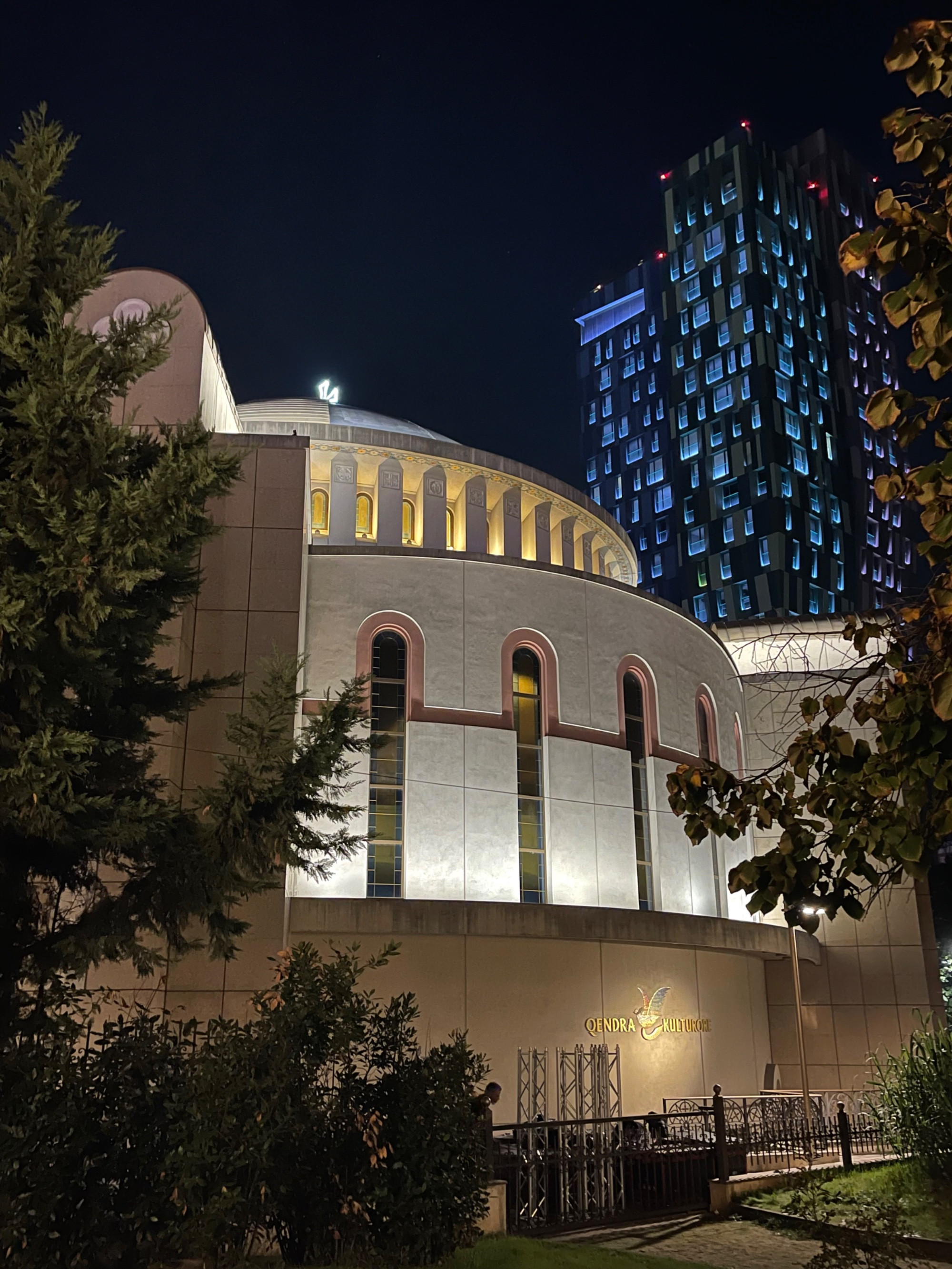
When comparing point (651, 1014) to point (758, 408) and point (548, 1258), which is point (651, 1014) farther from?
point (758, 408)

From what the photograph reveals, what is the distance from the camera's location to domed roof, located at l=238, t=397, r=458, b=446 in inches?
1173

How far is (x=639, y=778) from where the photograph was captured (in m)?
25.0

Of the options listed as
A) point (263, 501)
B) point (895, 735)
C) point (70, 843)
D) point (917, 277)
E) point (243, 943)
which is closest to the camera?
point (917, 277)

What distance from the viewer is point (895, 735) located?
443cm

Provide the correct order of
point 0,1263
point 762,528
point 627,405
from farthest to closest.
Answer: point 627,405 < point 762,528 < point 0,1263

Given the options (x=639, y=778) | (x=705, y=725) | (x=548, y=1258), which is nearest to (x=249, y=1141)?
(x=548, y=1258)

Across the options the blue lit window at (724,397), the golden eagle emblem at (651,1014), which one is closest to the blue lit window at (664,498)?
the blue lit window at (724,397)

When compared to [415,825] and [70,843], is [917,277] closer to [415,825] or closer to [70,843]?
[70,843]

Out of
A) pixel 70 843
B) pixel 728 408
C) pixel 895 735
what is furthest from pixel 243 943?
pixel 728 408

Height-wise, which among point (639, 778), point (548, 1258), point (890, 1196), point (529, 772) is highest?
point (639, 778)

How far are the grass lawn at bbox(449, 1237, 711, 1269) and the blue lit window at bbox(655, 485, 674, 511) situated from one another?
85.8 m

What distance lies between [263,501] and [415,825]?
673 centimetres

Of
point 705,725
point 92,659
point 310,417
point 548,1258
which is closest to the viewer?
point 92,659

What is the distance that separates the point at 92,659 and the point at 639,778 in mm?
16005
